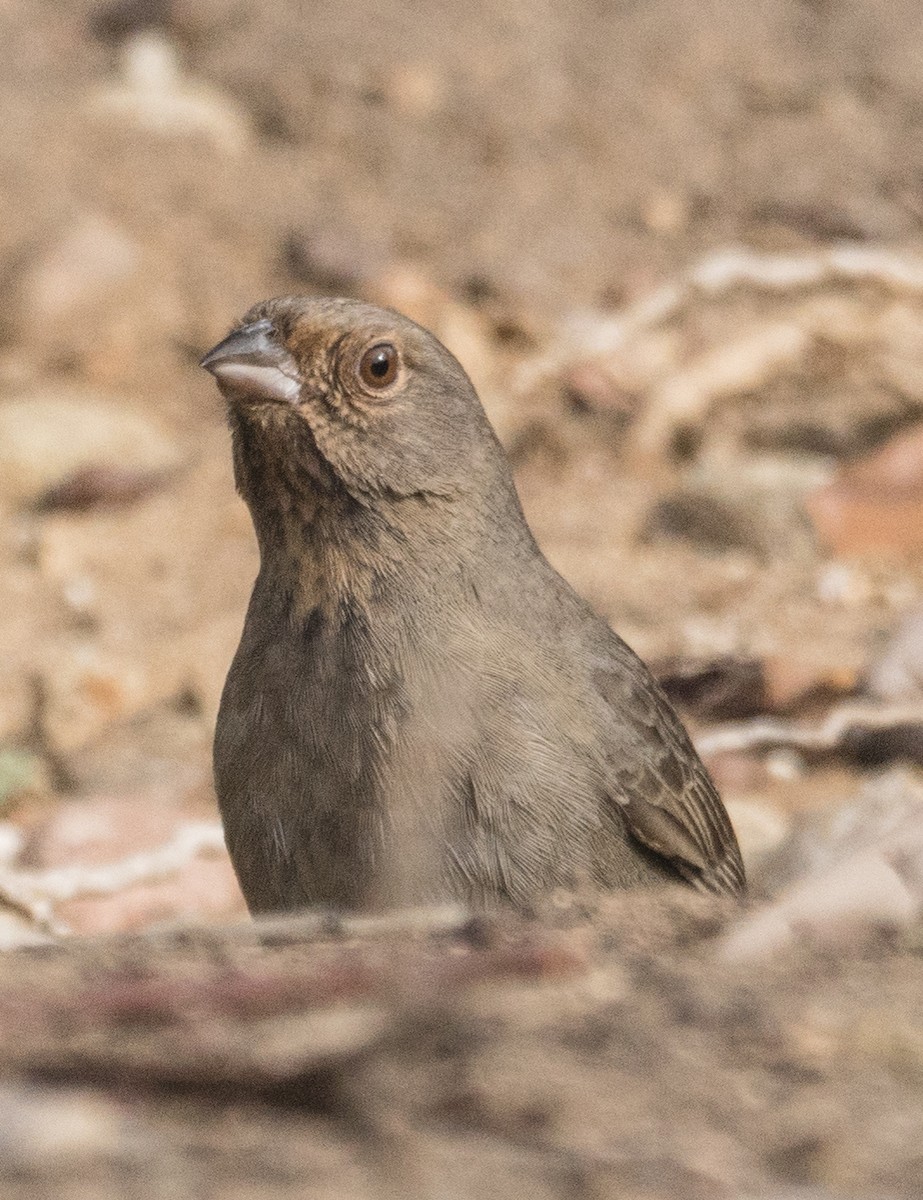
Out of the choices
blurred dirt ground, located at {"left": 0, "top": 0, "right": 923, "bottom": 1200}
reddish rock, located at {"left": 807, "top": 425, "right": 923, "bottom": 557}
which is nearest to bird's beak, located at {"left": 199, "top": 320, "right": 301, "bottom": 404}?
blurred dirt ground, located at {"left": 0, "top": 0, "right": 923, "bottom": 1200}

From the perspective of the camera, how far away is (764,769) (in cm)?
650

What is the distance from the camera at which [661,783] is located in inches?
182

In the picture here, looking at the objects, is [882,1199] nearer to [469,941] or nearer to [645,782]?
[469,941]

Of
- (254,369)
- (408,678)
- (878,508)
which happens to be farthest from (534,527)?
(408,678)

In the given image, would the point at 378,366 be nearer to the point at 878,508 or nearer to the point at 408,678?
the point at 408,678

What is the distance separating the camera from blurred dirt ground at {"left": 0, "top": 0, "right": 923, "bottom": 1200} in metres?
2.26

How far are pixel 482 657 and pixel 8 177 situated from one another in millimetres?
7329

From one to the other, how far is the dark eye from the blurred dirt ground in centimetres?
140

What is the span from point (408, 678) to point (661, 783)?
71cm

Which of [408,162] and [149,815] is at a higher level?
[408,162]

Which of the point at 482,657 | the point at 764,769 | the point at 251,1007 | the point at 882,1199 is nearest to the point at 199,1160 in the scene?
the point at 251,1007

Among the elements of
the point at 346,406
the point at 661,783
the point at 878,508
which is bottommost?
the point at 661,783

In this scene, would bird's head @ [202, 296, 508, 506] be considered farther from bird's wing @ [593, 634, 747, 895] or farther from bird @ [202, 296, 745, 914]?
bird's wing @ [593, 634, 747, 895]

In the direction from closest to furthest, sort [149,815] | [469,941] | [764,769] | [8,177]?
[469,941] → [149,815] → [764,769] → [8,177]
